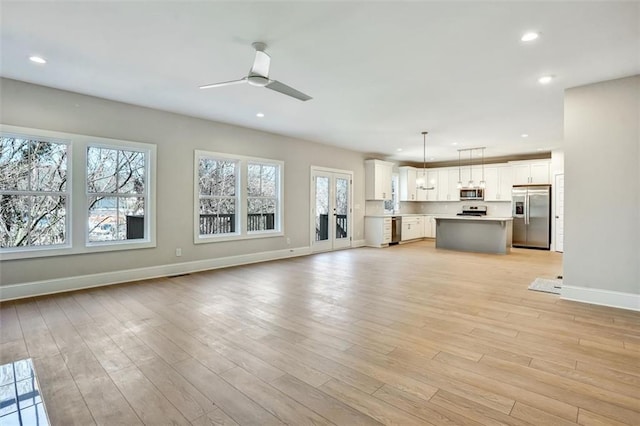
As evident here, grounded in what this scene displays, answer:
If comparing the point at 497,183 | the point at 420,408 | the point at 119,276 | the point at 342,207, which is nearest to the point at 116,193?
the point at 119,276

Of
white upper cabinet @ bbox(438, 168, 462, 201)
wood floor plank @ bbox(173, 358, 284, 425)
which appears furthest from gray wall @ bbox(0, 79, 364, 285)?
white upper cabinet @ bbox(438, 168, 462, 201)

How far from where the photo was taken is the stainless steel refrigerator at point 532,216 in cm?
840

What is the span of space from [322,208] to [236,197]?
2.56 meters

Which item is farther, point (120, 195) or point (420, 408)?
point (120, 195)

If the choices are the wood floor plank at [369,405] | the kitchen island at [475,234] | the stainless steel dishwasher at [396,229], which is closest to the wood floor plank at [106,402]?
the wood floor plank at [369,405]

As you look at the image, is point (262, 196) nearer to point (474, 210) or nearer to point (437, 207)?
point (437, 207)

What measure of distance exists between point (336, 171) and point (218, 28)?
584 cm

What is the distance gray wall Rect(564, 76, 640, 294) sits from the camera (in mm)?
3672

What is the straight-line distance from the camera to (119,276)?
4.82m

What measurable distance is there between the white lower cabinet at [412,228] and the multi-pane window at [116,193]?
7396mm

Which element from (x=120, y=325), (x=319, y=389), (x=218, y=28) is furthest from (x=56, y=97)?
(x=319, y=389)

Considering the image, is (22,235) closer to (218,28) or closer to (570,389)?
(218,28)

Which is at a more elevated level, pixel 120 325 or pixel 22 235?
pixel 22 235

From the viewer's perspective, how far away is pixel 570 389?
203 cm
